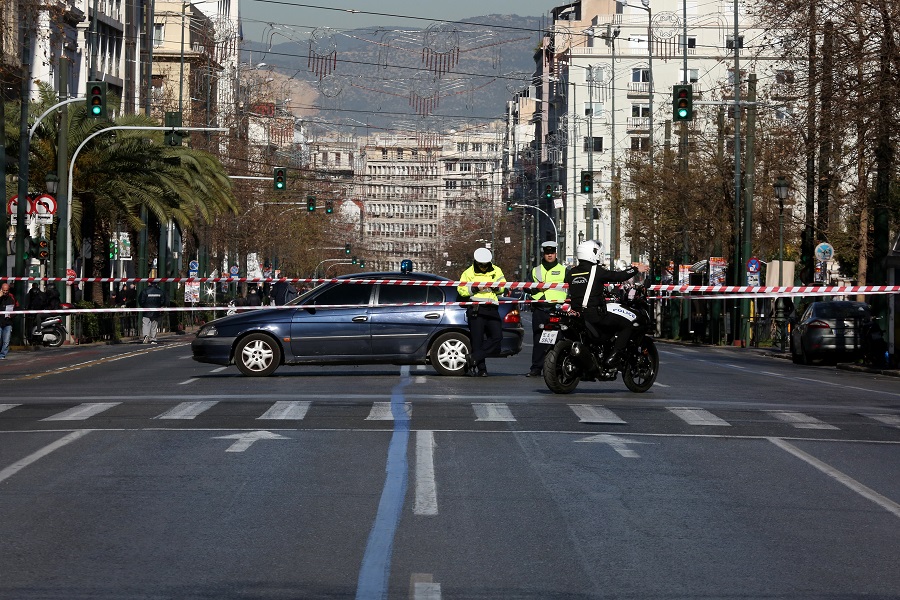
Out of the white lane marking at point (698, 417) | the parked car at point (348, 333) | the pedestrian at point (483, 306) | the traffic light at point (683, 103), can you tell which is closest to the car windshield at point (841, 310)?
the traffic light at point (683, 103)

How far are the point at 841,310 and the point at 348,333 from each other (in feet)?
52.3

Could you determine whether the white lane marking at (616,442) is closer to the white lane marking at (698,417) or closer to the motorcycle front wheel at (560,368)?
the white lane marking at (698,417)

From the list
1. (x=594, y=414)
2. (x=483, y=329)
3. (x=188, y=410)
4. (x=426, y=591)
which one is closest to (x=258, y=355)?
(x=483, y=329)

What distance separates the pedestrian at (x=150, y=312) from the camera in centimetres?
4753

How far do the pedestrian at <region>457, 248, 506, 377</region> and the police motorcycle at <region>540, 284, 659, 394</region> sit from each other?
11.2 ft

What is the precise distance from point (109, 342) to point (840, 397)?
105 ft

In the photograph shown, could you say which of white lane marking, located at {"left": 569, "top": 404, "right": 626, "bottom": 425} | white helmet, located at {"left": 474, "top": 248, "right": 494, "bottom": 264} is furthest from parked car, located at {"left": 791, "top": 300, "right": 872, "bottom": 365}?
white lane marking, located at {"left": 569, "top": 404, "right": 626, "bottom": 425}

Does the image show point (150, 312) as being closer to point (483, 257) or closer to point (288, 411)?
point (483, 257)

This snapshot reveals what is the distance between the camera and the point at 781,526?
9.63 metres

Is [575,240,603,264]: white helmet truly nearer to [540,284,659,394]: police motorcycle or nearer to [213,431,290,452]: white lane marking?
[540,284,659,394]: police motorcycle

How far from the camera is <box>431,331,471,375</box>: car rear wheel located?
23.7m

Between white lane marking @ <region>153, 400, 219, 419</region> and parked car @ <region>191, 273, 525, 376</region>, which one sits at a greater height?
parked car @ <region>191, 273, 525, 376</region>

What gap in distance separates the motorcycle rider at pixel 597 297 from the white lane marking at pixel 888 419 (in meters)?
3.15

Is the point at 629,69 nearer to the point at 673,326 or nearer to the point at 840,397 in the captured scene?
the point at 673,326
